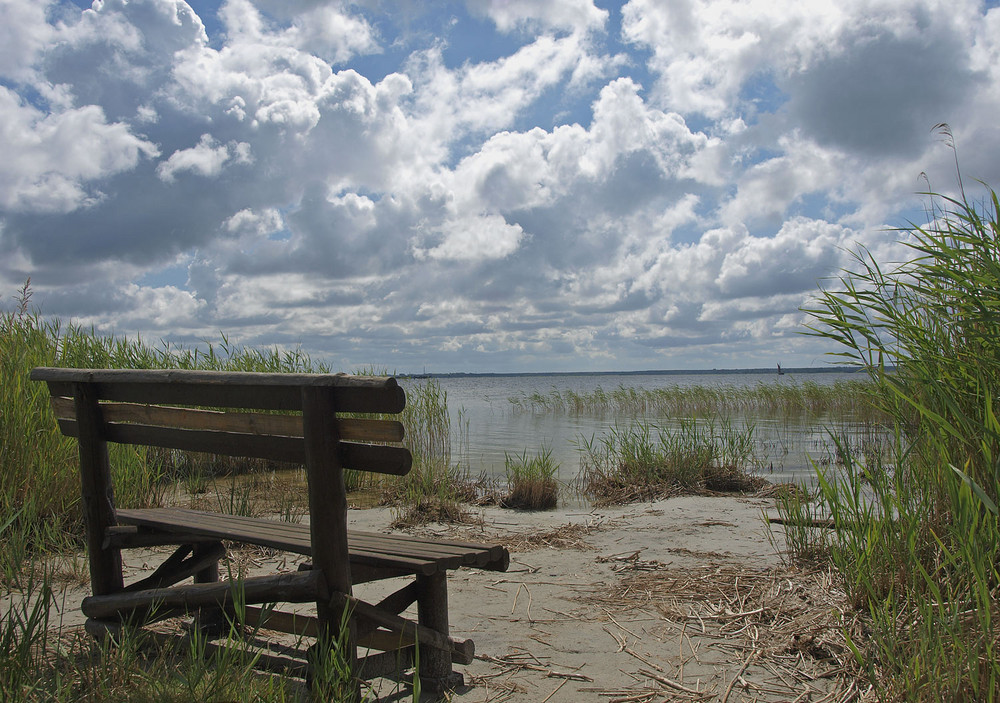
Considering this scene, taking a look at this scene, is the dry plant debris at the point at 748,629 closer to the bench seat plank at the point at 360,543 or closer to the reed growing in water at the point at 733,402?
the bench seat plank at the point at 360,543

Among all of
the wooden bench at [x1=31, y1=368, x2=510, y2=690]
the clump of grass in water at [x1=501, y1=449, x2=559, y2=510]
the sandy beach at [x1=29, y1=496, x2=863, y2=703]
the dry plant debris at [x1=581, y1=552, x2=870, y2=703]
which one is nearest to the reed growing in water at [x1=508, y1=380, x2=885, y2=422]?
the clump of grass in water at [x1=501, y1=449, x2=559, y2=510]

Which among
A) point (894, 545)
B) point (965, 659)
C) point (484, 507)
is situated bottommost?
point (484, 507)

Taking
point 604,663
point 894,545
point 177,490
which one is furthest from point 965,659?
point 177,490

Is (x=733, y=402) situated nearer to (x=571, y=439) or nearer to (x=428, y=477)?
(x=571, y=439)

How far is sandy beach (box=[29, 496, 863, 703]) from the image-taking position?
3164 mm

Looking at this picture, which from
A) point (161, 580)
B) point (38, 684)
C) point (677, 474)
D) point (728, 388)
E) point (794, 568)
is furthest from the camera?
point (728, 388)

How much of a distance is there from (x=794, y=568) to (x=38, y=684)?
4.16m

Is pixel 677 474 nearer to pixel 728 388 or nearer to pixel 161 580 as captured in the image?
pixel 161 580

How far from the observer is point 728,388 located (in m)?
22.9

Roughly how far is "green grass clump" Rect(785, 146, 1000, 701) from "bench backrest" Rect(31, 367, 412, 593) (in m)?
2.08

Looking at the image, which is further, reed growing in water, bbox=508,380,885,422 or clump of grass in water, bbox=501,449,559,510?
reed growing in water, bbox=508,380,885,422

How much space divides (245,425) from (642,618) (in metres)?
2.58

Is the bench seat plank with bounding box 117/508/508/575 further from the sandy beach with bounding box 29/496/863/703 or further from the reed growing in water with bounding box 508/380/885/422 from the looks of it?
the reed growing in water with bounding box 508/380/885/422

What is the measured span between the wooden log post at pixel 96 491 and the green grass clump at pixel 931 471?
11.9ft
